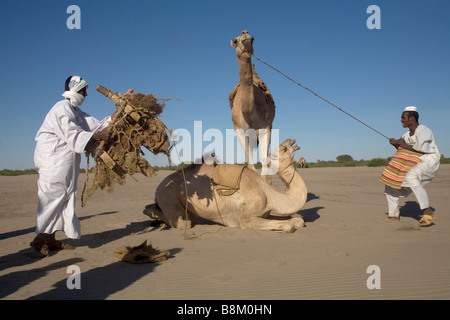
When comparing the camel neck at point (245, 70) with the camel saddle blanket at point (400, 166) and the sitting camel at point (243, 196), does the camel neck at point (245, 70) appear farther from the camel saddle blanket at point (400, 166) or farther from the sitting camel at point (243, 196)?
the camel saddle blanket at point (400, 166)

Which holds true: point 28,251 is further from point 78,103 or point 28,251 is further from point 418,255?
point 418,255

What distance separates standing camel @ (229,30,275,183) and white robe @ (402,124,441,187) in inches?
115

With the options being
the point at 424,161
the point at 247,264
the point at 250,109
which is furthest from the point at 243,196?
the point at 250,109

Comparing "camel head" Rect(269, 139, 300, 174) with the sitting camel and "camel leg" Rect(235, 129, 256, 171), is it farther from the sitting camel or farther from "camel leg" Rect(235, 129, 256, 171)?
"camel leg" Rect(235, 129, 256, 171)

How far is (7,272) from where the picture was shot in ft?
14.4

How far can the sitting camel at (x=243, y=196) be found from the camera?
20.1 ft

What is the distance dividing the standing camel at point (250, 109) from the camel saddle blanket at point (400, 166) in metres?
2.55

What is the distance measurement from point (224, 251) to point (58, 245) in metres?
2.59

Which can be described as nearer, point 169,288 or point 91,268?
point 169,288

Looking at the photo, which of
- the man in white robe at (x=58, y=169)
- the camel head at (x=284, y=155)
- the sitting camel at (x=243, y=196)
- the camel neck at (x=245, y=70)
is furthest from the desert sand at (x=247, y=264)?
the camel neck at (x=245, y=70)

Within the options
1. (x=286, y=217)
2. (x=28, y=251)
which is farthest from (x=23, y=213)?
(x=286, y=217)

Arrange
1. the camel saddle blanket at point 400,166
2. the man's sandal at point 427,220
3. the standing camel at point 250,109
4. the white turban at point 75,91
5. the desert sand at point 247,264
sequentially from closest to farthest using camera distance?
1. the desert sand at point 247,264
2. the white turban at point 75,91
3. the man's sandal at point 427,220
4. the camel saddle blanket at point 400,166
5. the standing camel at point 250,109

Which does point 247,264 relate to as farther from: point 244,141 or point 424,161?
point 244,141
